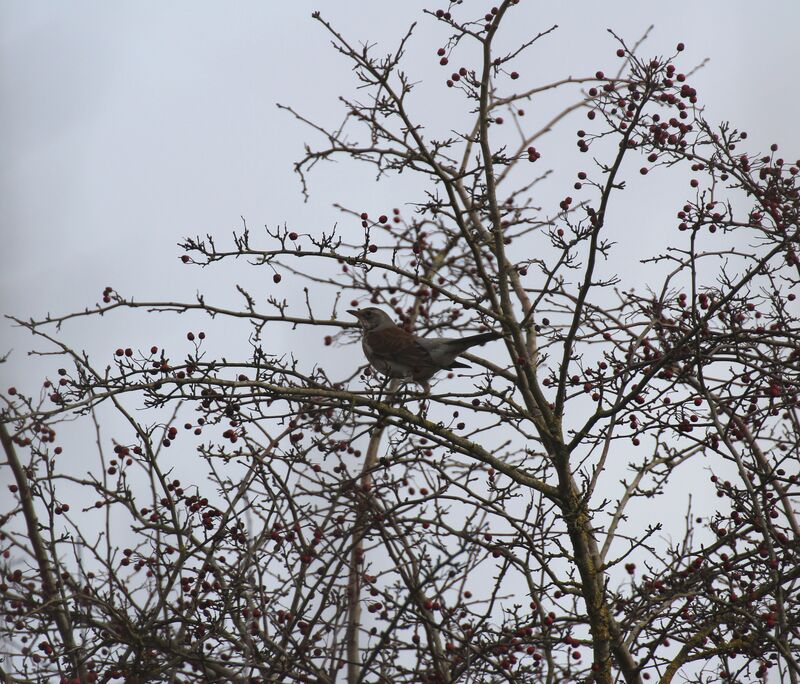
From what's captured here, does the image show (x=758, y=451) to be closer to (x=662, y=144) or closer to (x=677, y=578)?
(x=677, y=578)

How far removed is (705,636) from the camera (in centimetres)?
569

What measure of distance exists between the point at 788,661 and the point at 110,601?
344cm

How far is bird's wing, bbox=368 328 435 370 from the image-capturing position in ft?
26.3

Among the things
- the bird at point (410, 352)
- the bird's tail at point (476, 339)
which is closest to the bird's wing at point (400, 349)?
Result: the bird at point (410, 352)

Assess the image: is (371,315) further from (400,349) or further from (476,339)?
(476,339)

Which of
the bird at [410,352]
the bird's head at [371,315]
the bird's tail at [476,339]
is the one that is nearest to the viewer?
the bird's tail at [476,339]

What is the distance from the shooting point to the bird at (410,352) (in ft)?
25.8

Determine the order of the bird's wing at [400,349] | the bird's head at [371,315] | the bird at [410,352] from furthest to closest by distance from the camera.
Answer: the bird's head at [371,315], the bird's wing at [400,349], the bird at [410,352]

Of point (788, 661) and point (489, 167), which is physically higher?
point (489, 167)

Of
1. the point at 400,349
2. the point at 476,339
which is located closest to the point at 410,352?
the point at 400,349

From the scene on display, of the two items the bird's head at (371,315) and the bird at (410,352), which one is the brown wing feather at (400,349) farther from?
the bird's head at (371,315)

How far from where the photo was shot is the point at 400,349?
810 cm

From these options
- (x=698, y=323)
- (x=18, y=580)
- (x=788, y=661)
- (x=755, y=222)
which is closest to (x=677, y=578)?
(x=788, y=661)

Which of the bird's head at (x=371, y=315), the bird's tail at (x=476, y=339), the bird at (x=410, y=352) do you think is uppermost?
the bird's head at (x=371, y=315)
